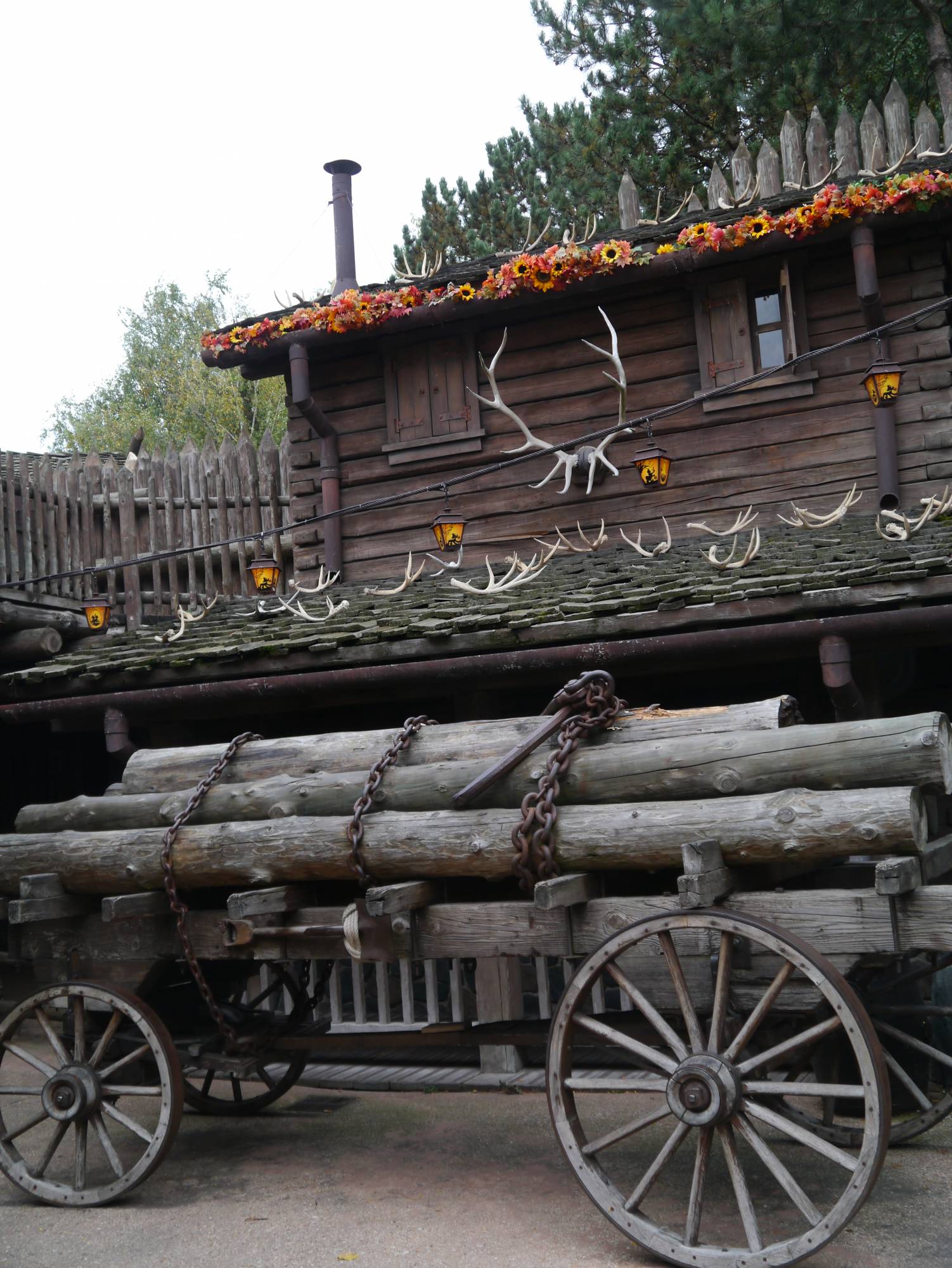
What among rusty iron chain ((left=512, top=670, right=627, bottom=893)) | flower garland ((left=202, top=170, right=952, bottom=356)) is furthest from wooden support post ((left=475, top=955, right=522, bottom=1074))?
flower garland ((left=202, top=170, right=952, bottom=356))

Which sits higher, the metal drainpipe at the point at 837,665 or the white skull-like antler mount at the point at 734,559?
the white skull-like antler mount at the point at 734,559

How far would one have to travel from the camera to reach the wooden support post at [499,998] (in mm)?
7812

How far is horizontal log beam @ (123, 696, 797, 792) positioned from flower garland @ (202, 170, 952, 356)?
15.4 ft

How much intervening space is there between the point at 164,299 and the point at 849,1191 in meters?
36.1

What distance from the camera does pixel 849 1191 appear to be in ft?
11.9

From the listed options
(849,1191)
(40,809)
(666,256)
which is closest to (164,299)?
(666,256)

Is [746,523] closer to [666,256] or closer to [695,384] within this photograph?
[695,384]

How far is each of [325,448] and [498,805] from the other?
20.4ft

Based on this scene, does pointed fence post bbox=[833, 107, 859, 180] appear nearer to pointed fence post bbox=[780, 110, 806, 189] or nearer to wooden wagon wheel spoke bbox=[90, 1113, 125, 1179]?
pointed fence post bbox=[780, 110, 806, 189]

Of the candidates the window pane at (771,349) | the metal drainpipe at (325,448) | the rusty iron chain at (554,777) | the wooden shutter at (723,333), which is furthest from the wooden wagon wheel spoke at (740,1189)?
the metal drainpipe at (325,448)

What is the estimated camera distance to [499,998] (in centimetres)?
782

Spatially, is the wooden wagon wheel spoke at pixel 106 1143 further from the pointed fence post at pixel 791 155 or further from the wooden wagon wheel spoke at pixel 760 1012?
the pointed fence post at pixel 791 155

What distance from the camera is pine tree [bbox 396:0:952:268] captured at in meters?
16.2

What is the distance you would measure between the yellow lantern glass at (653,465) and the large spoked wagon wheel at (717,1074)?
430cm
